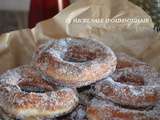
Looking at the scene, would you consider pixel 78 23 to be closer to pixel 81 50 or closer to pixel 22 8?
pixel 81 50

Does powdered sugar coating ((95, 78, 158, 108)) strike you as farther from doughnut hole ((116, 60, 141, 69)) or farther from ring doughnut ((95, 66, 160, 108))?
doughnut hole ((116, 60, 141, 69))

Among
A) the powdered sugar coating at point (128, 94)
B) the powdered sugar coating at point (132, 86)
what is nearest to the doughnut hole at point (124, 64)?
the powdered sugar coating at point (132, 86)

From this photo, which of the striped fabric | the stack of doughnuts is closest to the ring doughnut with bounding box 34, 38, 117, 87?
the stack of doughnuts

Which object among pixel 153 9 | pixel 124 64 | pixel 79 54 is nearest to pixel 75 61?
pixel 79 54

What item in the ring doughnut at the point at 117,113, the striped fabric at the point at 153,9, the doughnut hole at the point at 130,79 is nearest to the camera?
the ring doughnut at the point at 117,113

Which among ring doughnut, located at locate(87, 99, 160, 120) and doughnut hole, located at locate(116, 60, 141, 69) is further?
doughnut hole, located at locate(116, 60, 141, 69)

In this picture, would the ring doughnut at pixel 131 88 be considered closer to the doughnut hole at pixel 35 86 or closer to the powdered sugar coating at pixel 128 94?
the powdered sugar coating at pixel 128 94
